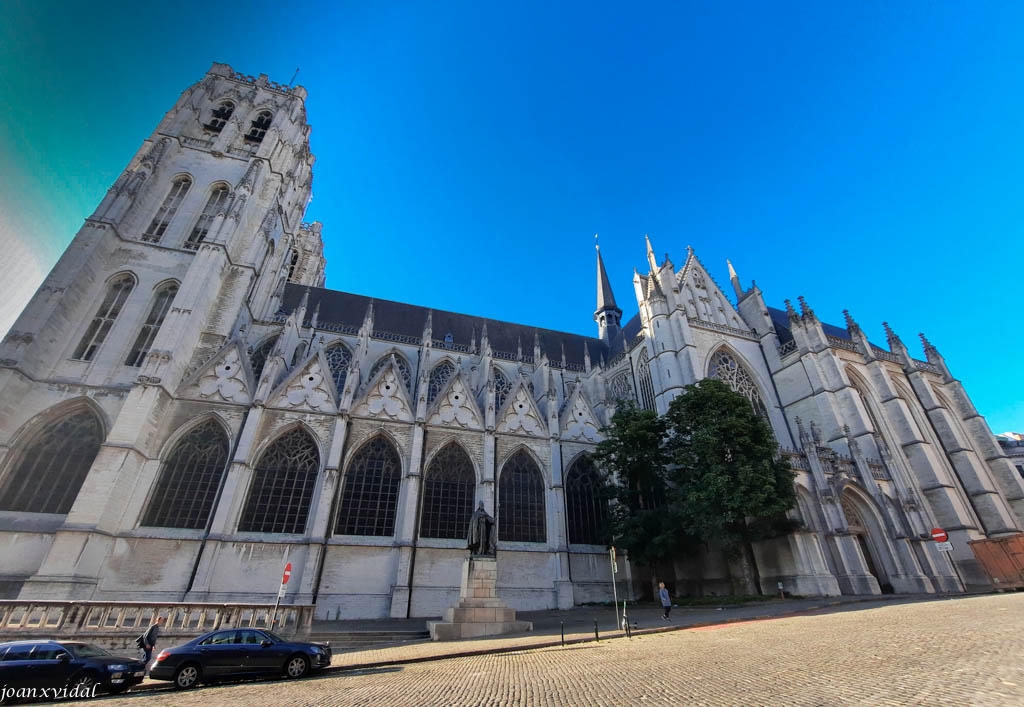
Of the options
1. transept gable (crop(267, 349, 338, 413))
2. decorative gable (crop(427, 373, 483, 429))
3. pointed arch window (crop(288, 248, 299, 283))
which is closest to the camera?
transept gable (crop(267, 349, 338, 413))

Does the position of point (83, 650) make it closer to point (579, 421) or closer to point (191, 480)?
point (191, 480)

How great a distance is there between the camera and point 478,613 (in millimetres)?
11992

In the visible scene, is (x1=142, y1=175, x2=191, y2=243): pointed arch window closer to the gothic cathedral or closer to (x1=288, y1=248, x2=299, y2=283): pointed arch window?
the gothic cathedral

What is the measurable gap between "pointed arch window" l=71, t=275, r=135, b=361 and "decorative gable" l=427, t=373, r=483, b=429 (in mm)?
14346

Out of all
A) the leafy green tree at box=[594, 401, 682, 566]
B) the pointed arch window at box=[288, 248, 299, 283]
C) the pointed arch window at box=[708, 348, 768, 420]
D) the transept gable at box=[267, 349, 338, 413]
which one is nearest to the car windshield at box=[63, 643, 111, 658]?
the transept gable at box=[267, 349, 338, 413]

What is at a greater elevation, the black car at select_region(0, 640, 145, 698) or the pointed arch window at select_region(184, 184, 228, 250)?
the pointed arch window at select_region(184, 184, 228, 250)

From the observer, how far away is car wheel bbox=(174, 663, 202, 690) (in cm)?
723

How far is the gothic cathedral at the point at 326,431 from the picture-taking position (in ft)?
51.9

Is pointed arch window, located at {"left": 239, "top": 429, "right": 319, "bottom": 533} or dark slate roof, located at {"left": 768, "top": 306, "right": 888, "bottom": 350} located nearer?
pointed arch window, located at {"left": 239, "top": 429, "right": 319, "bottom": 533}

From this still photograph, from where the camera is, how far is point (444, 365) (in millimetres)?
27781

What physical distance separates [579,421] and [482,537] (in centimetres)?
1143

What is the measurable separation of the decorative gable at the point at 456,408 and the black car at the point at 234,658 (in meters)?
12.9

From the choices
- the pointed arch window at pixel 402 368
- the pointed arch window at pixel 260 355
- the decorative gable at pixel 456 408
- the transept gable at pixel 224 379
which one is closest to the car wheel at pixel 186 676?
the transept gable at pixel 224 379

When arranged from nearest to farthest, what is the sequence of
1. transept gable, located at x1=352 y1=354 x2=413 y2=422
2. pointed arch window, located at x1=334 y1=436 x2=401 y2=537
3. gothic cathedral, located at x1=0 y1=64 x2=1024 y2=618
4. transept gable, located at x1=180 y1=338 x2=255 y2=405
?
gothic cathedral, located at x1=0 y1=64 x2=1024 y2=618, pointed arch window, located at x1=334 y1=436 x2=401 y2=537, transept gable, located at x1=180 y1=338 x2=255 y2=405, transept gable, located at x1=352 y1=354 x2=413 y2=422
